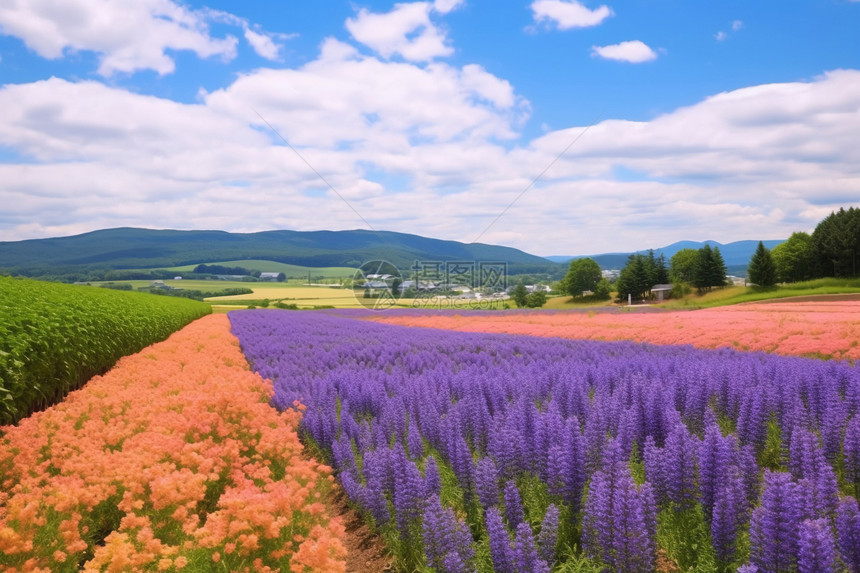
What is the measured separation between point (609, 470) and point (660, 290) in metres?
72.1

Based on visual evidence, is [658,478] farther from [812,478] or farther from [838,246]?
[838,246]

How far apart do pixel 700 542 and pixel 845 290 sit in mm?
56594

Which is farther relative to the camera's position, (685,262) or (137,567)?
(685,262)

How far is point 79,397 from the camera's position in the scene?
26.9 feet

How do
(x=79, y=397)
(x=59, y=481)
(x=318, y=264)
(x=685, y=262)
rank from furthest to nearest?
(x=318, y=264) < (x=685, y=262) < (x=79, y=397) < (x=59, y=481)

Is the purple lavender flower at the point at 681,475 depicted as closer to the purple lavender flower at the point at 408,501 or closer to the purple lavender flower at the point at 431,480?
the purple lavender flower at the point at 431,480

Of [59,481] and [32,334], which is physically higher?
[32,334]

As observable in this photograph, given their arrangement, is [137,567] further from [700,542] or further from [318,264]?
[318,264]

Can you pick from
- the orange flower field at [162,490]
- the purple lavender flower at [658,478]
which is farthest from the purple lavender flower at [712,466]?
the orange flower field at [162,490]

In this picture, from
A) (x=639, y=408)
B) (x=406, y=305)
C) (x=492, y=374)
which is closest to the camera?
(x=639, y=408)

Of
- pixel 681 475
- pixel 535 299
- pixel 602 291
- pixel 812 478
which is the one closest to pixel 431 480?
pixel 681 475

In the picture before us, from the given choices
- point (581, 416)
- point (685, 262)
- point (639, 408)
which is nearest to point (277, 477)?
point (581, 416)

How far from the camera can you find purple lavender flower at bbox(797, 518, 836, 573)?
2920mm

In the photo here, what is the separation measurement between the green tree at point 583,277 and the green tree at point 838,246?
84.4 ft
